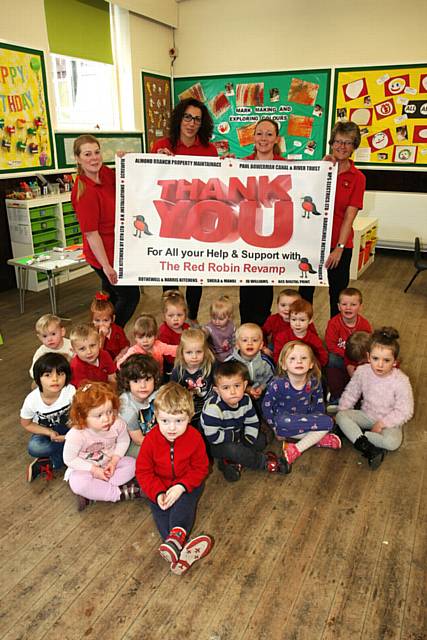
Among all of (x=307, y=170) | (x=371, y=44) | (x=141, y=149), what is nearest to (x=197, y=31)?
(x=141, y=149)

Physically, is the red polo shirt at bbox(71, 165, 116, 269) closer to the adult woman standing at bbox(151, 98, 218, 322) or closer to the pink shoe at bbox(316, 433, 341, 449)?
the adult woman standing at bbox(151, 98, 218, 322)

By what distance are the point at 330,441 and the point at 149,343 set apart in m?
1.19

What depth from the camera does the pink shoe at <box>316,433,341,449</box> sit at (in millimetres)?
2693

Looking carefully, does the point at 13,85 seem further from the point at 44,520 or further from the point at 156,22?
the point at 44,520

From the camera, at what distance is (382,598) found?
1.82 meters

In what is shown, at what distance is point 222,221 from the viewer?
336 centimetres

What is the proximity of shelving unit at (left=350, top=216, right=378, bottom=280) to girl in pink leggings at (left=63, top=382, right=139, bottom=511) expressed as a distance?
4.23m

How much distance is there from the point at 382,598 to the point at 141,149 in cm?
680

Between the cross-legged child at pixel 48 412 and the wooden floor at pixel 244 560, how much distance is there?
12 centimetres

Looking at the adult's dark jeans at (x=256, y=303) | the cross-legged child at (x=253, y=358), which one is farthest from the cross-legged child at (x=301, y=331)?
the adult's dark jeans at (x=256, y=303)

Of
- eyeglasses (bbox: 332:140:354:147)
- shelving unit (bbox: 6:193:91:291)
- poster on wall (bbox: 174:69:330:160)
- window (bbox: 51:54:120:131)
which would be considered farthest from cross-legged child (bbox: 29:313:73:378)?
poster on wall (bbox: 174:69:330:160)

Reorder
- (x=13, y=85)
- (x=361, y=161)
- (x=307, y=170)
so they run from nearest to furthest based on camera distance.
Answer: (x=307, y=170), (x=13, y=85), (x=361, y=161)

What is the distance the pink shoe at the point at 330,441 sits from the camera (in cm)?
269

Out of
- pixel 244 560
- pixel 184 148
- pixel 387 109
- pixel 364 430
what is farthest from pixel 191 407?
pixel 387 109
